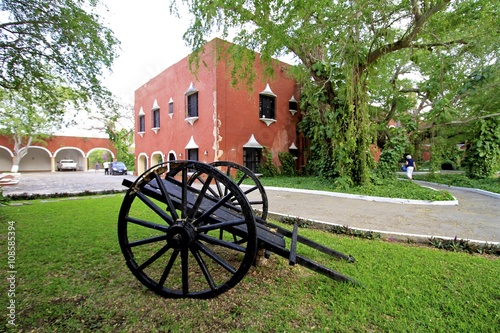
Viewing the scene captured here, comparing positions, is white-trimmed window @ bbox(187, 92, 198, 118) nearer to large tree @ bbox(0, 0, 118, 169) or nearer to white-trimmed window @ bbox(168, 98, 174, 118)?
white-trimmed window @ bbox(168, 98, 174, 118)

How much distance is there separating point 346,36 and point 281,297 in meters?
6.35

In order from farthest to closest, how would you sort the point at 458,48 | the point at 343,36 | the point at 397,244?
the point at 458,48
the point at 343,36
the point at 397,244

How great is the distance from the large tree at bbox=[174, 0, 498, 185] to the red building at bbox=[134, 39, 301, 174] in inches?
124

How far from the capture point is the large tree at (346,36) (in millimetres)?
5363

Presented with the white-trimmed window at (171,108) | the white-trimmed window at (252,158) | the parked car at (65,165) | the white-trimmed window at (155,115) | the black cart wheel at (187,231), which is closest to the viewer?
the black cart wheel at (187,231)

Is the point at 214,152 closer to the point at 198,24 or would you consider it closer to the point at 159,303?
the point at 198,24

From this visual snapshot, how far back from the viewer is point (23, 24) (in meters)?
4.69

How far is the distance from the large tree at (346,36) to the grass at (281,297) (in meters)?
4.53

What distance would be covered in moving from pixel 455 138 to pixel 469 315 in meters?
15.2

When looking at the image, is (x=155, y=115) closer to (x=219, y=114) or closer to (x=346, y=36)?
(x=219, y=114)

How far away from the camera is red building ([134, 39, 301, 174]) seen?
38.8ft

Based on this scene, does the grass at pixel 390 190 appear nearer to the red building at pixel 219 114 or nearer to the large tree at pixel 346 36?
the large tree at pixel 346 36

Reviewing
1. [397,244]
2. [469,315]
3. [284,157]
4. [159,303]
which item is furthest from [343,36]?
[284,157]

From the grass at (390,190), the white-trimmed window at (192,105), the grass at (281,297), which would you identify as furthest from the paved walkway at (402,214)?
the white-trimmed window at (192,105)
